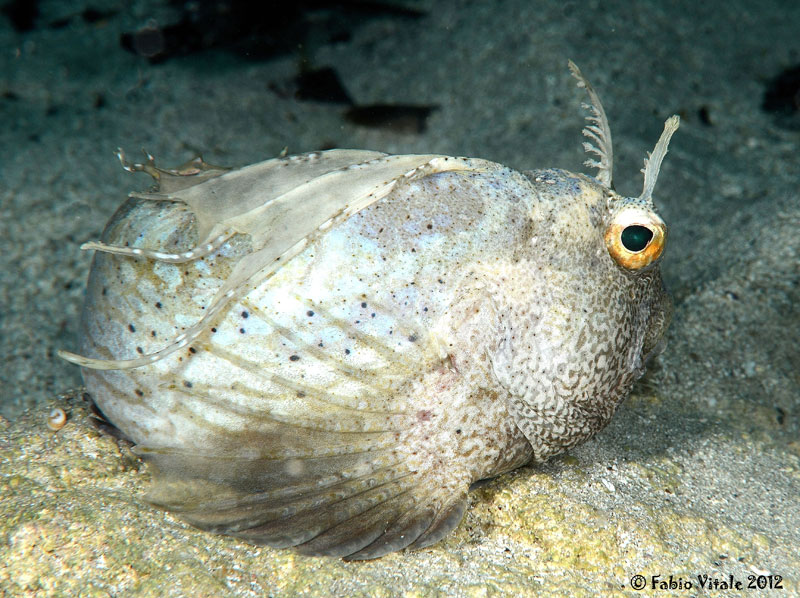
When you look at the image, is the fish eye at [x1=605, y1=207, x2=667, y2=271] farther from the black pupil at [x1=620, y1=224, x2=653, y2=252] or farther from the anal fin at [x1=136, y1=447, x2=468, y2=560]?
the anal fin at [x1=136, y1=447, x2=468, y2=560]

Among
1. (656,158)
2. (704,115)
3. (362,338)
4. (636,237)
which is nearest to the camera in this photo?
(362,338)

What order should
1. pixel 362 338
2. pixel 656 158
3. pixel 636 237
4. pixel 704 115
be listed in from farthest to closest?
pixel 704 115, pixel 656 158, pixel 636 237, pixel 362 338

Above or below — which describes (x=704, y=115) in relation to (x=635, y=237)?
above

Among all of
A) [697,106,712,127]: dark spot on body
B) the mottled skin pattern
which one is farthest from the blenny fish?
[697,106,712,127]: dark spot on body

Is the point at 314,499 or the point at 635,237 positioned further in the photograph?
the point at 635,237

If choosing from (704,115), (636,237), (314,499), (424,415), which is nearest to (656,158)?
(636,237)

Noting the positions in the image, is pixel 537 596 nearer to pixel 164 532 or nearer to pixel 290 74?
pixel 164 532

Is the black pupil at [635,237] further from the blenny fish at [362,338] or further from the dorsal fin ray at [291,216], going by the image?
the dorsal fin ray at [291,216]

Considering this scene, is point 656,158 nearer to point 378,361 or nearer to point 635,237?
point 635,237
